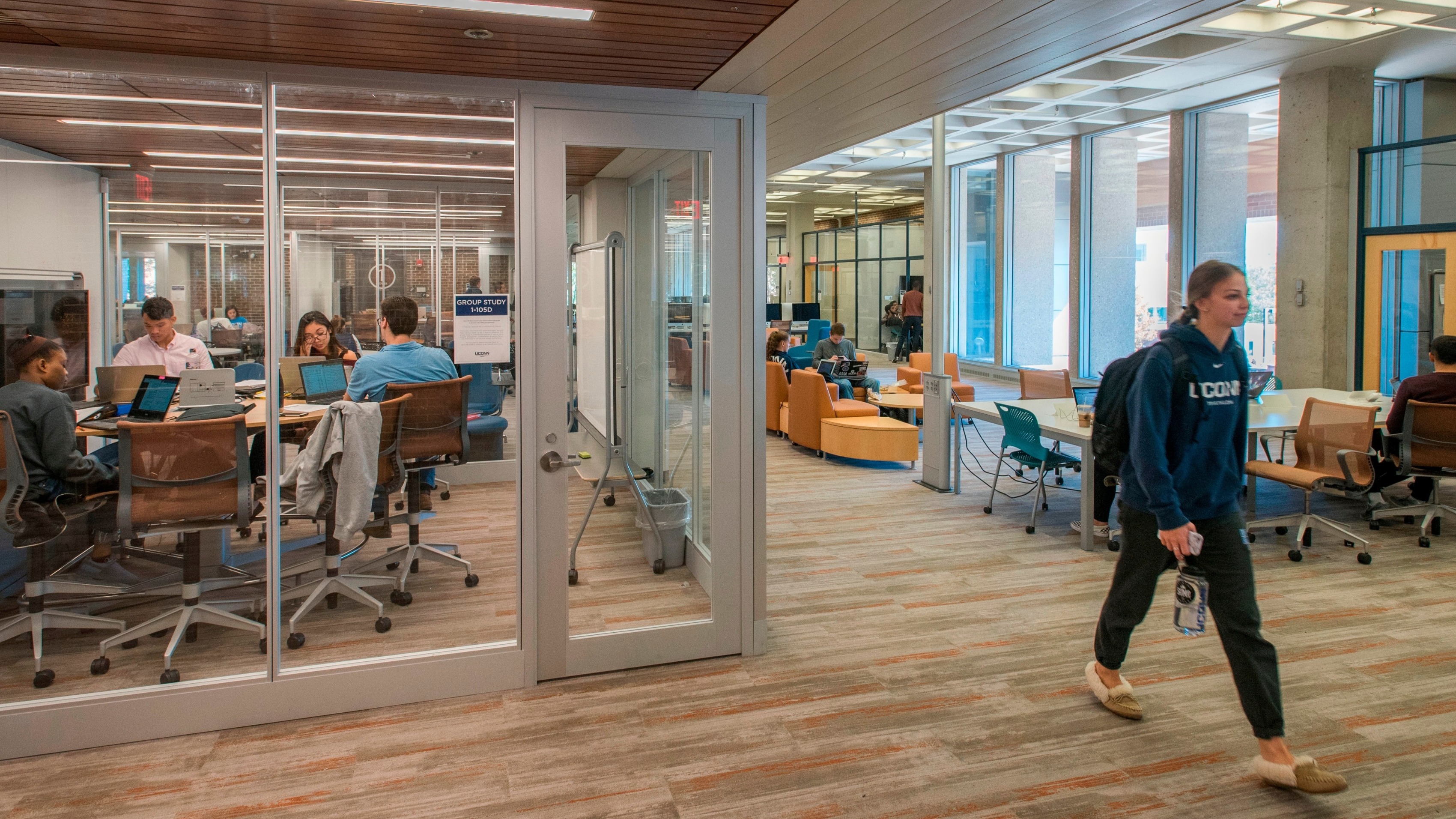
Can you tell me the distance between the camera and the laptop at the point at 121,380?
3479 mm

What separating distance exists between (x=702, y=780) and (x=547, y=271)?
2153 millimetres

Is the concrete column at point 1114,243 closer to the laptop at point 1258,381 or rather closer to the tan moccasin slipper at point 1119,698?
the laptop at point 1258,381

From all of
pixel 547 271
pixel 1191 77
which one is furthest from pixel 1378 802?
pixel 1191 77

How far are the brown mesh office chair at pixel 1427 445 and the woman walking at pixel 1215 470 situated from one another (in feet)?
13.0

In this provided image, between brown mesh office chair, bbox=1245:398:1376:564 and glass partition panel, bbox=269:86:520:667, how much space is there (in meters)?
5.17

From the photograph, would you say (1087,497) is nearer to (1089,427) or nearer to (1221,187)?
(1089,427)

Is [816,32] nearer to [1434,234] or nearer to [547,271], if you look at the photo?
[547,271]

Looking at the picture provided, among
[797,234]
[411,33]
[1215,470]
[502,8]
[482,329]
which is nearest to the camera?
[502,8]

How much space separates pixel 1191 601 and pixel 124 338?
13.4ft

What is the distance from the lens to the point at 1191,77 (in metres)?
10.5

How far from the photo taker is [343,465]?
12.9 feet

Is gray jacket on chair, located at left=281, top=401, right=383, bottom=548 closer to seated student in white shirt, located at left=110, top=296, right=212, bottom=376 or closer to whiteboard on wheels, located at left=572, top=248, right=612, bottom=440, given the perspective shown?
seated student in white shirt, located at left=110, top=296, right=212, bottom=376

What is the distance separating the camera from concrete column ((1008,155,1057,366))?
16.7 m

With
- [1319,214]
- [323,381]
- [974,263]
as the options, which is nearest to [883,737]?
[323,381]
